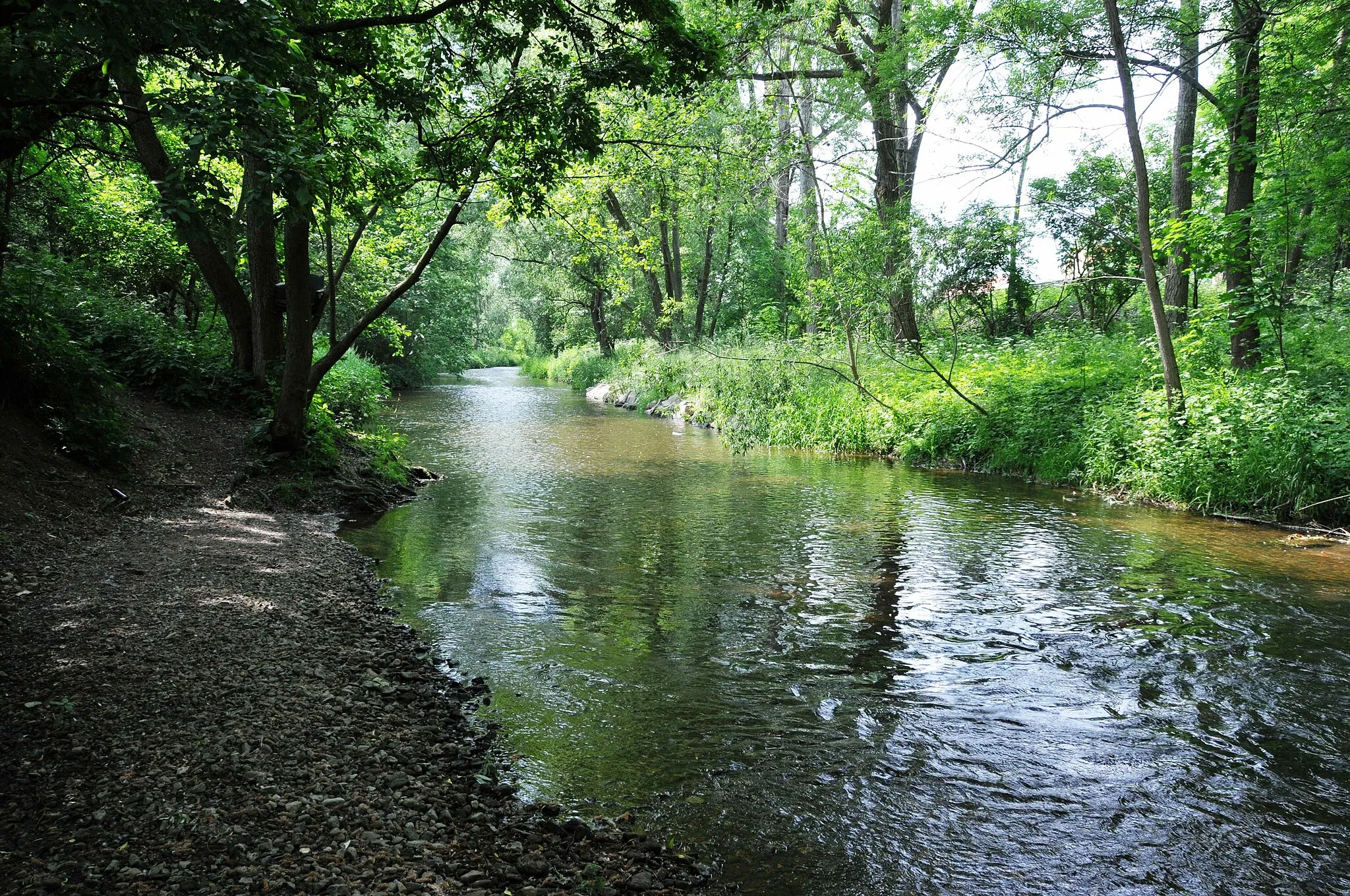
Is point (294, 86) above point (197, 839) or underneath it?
above

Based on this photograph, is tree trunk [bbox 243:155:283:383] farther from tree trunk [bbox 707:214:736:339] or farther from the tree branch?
tree trunk [bbox 707:214:736:339]

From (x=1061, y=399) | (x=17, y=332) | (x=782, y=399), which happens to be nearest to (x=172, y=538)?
(x=17, y=332)

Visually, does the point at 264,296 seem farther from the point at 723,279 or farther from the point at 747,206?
the point at 723,279

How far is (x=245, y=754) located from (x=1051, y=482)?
1246cm

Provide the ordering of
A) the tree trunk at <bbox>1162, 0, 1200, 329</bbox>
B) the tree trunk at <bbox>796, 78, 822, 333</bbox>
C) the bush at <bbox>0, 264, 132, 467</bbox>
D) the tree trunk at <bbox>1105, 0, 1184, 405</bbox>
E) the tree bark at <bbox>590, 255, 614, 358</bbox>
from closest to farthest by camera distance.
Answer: the bush at <bbox>0, 264, 132, 467</bbox>
the tree trunk at <bbox>1105, 0, 1184, 405</bbox>
the tree trunk at <bbox>1162, 0, 1200, 329</bbox>
the tree trunk at <bbox>796, 78, 822, 333</bbox>
the tree bark at <bbox>590, 255, 614, 358</bbox>

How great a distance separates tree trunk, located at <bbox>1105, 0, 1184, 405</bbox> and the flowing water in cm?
252

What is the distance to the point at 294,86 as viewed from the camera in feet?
18.7

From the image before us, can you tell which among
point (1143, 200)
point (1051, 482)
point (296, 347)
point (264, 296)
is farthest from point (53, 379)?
point (1143, 200)

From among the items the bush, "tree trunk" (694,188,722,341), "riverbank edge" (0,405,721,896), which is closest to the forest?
the bush

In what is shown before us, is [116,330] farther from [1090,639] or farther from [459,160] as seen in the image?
[1090,639]

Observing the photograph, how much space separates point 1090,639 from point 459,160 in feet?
24.7

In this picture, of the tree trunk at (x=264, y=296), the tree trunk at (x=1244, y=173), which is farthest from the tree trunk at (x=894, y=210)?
the tree trunk at (x=264, y=296)

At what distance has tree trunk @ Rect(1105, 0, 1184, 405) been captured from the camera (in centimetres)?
1120

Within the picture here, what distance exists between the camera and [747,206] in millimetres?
22766
